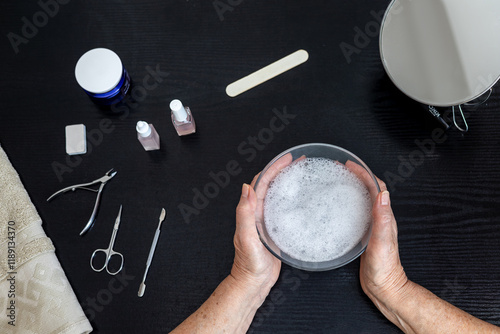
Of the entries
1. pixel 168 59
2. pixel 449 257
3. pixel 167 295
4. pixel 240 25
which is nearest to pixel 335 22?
pixel 240 25

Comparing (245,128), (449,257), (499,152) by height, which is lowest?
(449,257)

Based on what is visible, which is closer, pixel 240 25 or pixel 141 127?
pixel 141 127

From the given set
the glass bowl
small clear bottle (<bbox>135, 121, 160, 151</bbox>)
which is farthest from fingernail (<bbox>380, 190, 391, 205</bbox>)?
small clear bottle (<bbox>135, 121, 160, 151</bbox>)

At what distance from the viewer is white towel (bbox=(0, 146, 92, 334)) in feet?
2.49

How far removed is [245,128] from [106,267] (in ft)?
1.25

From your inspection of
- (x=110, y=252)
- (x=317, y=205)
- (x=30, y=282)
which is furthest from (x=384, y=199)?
(x=30, y=282)

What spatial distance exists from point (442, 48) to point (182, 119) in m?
0.48

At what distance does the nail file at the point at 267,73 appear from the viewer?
858mm

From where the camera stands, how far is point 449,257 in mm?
791

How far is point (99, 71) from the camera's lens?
0.81 meters

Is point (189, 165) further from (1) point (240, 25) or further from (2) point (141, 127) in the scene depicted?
(1) point (240, 25)

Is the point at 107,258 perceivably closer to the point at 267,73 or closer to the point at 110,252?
the point at 110,252

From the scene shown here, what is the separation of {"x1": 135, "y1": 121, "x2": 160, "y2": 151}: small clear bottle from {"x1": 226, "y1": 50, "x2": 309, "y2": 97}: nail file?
0.17m

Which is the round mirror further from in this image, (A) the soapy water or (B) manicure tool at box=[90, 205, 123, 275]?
(B) manicure tool at box=[90, 205, 123, 275]
